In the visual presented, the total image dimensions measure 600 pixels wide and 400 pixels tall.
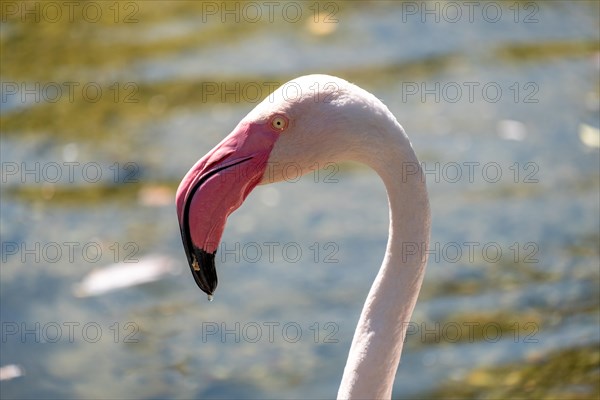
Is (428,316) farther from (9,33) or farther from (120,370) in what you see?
(9,33)

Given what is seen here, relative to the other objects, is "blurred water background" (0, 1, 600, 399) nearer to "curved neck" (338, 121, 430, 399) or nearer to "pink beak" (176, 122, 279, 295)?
"curved neck" (338, 121, 430, 399)

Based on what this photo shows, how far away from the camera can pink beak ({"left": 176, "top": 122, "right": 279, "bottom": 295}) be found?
3064 millimetres

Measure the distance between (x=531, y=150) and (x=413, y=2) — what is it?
2134 mm

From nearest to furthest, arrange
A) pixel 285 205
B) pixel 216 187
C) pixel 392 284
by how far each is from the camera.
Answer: pixel 216 187, pixel 392 284, pixel 285 205

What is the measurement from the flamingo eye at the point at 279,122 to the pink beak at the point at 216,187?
0.02 meters

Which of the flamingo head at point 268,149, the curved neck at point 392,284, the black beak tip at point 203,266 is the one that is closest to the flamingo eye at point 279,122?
the flamingo head at point 268,149

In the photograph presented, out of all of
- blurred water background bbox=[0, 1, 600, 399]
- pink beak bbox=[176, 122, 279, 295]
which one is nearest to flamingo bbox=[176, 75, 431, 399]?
pink beak bbox=[176, 122, 279, 295]

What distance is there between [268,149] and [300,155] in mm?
100

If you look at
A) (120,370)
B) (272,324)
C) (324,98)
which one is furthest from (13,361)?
(324,98)

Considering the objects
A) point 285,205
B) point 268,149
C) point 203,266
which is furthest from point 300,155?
point 285,205

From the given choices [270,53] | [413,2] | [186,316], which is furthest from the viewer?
[413,2]

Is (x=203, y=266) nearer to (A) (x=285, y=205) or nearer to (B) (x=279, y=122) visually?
(B) (x=279, y=122)

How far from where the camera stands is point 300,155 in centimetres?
312

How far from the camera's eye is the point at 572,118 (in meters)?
6.91
